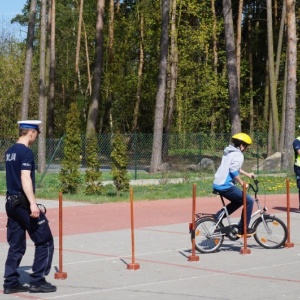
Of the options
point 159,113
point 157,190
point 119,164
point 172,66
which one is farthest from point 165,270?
point 172,66

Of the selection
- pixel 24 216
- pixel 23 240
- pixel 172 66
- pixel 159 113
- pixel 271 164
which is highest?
pixel 172 66

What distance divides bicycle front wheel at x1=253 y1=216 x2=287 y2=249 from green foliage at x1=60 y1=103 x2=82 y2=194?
38.7ft

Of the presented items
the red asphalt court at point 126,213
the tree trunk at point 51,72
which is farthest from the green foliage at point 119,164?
the tree trunk at point 51,72

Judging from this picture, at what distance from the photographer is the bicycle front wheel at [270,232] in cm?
1316

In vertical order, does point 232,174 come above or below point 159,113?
below

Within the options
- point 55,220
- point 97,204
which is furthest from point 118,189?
point 55,220

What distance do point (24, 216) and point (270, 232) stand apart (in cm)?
494

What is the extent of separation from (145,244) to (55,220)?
4.90 metres

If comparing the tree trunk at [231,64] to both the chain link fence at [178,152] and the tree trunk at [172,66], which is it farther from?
the tree trunk at [172,66]

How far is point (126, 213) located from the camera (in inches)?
772

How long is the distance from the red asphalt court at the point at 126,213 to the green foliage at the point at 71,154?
1.81m

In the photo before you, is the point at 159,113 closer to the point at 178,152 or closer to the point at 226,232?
the point at 178,152

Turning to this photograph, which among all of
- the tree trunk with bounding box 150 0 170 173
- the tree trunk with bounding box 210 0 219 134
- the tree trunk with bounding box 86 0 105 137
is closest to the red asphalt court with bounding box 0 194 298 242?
the tree trunk with bounding box 150 0 170 173

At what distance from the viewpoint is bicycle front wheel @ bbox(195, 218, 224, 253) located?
12664 mm
